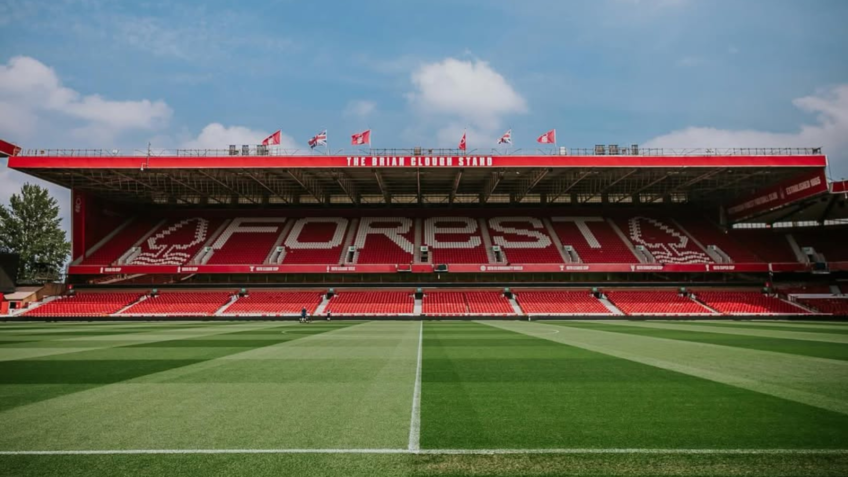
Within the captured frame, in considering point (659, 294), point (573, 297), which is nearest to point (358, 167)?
point (573, 297)

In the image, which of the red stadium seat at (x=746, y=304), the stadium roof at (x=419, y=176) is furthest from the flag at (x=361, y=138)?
the red stadium seat at (x=746, y=304)

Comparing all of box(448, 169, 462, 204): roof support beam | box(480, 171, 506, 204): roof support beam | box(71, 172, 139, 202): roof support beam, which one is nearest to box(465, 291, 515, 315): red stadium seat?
box(480, 171, 506, 204): roof support beam

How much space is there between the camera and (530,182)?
4259cm

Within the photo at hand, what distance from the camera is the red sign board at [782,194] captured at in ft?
116

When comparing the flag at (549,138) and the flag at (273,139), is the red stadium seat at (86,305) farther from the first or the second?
the flag at (549,138)

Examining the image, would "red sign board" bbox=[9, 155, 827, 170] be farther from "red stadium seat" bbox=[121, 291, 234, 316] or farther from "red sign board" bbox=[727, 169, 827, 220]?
"red stadium seat" bbox=[121, 291, 234, 316]

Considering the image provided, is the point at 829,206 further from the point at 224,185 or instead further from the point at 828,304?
the point at 224,185

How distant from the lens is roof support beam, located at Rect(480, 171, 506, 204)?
132 feet

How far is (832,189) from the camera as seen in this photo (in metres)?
34.9

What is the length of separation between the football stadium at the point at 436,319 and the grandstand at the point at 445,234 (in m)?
0.29

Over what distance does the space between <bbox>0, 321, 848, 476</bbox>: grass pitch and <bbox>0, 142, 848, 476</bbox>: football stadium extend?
0.05 meters

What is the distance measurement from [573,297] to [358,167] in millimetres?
22532

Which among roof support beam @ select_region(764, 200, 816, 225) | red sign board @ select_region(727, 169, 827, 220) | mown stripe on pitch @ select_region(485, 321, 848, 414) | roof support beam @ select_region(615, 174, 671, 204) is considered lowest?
mown stripe on pitch @ select_region(485, 321, 848, 414)

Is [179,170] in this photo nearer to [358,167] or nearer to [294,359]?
[358,167]
